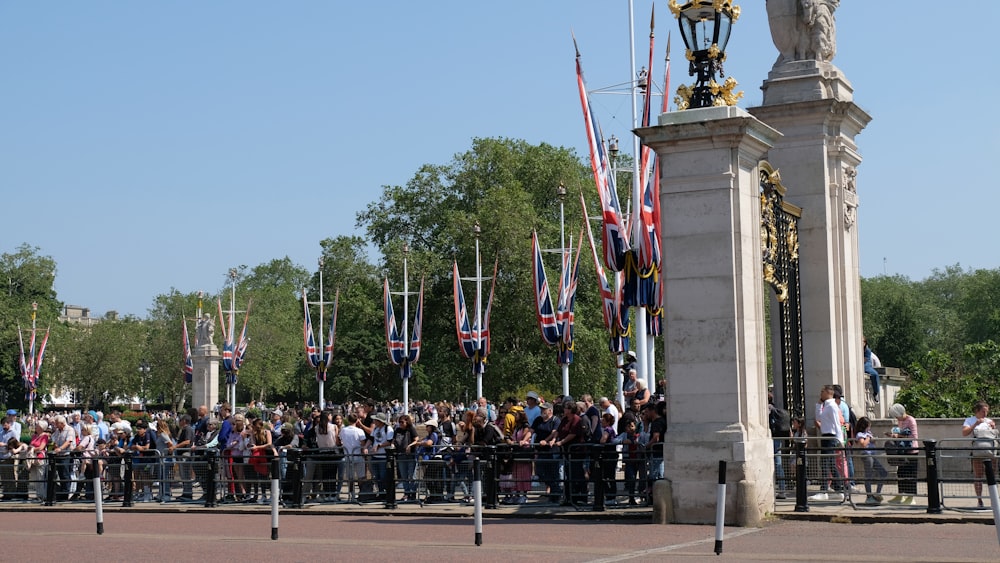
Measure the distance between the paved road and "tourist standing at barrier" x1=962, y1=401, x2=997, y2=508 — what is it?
1.22 meters

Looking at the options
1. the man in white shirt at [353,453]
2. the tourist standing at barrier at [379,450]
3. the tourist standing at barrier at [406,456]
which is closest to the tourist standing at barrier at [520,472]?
the tourist standing at barrier at [406,456]

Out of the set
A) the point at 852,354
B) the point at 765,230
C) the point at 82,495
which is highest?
the point at 765,230

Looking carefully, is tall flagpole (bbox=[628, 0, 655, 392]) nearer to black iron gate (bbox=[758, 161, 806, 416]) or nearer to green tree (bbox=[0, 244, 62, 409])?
black iron gate (bbox=[758, 161, 806, 416])

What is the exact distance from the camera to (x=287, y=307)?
130125 mm

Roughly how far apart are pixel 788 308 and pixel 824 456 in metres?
3.53

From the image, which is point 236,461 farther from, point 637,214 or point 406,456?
point 637,214

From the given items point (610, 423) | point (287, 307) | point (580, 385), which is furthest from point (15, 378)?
point (610, 423)

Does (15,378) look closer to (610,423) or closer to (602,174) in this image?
(602,174)

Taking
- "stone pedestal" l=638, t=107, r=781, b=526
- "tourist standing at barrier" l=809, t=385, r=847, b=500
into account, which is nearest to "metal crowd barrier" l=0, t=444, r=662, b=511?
"stone pedestal" l=638, t=107, r=781, b=526

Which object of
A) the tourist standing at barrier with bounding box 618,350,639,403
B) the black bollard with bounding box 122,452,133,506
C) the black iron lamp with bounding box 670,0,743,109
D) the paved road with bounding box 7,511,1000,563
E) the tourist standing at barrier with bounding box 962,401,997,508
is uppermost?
the black iron lamp with bounding box 670,0,743,109

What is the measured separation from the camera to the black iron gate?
18.8 metres

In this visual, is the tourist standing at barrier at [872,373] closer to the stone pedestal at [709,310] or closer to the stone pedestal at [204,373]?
the stone pedestal at [709,310]

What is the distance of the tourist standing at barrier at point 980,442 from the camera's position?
16.6 metres

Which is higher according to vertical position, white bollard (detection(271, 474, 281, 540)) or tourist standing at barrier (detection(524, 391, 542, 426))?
tourist standing at barrier (detection(524, 391, 542, 426))
